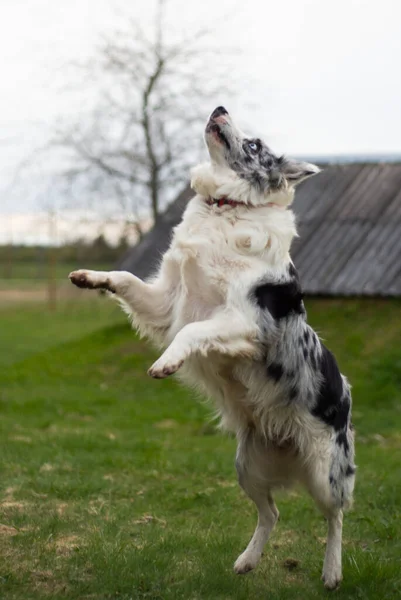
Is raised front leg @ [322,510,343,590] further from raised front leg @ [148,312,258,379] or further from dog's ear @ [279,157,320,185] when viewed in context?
dog's ear @ [279,157,320,185]

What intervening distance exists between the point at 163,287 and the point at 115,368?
10.5 metres

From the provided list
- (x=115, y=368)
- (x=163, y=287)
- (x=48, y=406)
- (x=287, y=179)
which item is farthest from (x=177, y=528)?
(x=115, y=368)

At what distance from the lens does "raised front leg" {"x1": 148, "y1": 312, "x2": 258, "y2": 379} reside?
4.64 m

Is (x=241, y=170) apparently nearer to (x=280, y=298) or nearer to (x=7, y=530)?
(x=280, y=298)

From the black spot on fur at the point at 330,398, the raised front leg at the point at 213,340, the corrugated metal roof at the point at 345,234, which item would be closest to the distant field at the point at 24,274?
the corrugated metal roof at the point at 345,234

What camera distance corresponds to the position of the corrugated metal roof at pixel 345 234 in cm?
1526

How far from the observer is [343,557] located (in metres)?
5.63

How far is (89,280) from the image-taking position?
17.2 ft

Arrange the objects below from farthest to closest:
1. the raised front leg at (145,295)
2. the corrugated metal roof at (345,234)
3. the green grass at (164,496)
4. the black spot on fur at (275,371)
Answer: the corrugated metal roof at (345,234) → the raised front leg at (145,295) → the black spot on fur at (275,371) → the green grass at (164,496)

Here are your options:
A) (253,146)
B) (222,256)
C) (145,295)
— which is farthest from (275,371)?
(253,146)

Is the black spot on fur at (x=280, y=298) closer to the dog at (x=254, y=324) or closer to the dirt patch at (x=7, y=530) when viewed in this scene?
the dog at (x=254, y=324)

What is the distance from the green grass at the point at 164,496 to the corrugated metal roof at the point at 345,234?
0.50m

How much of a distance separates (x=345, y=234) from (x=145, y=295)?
37.2 feet

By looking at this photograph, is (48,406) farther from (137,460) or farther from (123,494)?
(123,494)
